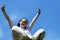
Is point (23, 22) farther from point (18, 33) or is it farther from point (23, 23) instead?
point (18, 33)

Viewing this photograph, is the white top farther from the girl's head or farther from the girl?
the girl's head

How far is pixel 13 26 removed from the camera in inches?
360

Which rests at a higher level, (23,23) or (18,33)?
(23,23)

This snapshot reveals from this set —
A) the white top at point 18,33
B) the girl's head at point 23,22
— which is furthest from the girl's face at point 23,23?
the white top at point 18,33

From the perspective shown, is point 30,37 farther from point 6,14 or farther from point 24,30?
point 6,14

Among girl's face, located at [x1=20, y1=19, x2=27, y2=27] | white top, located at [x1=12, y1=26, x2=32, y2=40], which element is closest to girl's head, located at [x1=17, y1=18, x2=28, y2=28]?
girl's face, located at [x1=20, y1=19, x2=27, y2=27]

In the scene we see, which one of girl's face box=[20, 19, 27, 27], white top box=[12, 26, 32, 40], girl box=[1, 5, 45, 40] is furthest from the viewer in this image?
girl's face box=[20, 19, 27, 27]

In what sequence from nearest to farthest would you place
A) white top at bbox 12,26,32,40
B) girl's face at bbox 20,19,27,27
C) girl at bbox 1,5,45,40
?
girl at bbox 1,5,45,40
white top at bbox 12,26,32,40
girl's face at bbox 20,19,27,27

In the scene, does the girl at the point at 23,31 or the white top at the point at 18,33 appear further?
the white top at the point at 18,33

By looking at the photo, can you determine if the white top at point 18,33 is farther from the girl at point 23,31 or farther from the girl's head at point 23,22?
the girl's head at point 23,22

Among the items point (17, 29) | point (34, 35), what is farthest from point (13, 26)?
point (34, 35)

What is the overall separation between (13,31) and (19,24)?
806mm

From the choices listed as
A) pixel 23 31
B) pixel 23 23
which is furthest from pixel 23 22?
pixel 23 31

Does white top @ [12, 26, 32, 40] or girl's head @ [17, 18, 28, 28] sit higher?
girl's head @ [17, 18, 28, 28]
